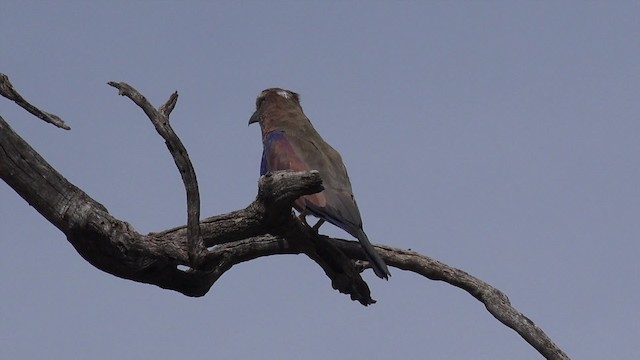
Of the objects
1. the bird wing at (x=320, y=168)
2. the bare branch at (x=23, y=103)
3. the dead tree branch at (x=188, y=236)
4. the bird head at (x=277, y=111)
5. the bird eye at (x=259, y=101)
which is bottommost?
the dead tree branch at (x=188, y=236)

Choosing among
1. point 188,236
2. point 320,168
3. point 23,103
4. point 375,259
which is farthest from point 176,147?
point 320,168

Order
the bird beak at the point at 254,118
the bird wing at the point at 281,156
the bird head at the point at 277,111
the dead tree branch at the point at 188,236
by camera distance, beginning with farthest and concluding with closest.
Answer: the bird beak at the point at 254,118, the bird head at the point at 277,111, the bird wing at the point at 281,156, the dead tree branch at the point at 188,236

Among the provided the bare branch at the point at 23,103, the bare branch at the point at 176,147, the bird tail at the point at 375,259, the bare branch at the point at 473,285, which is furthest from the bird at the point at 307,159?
the bare branch at the point at 23,103

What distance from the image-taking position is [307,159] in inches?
234

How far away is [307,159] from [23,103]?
2020 millimetres

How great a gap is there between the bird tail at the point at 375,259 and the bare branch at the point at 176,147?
43.1 inches

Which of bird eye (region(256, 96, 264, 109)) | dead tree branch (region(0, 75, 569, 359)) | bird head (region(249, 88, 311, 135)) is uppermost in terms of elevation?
bird eye (region(256, 96, 264, 109))

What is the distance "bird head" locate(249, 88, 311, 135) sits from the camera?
652 centimetres

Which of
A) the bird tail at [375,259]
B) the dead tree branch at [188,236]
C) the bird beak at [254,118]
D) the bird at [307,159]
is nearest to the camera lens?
the dead tree branch at [188,236]

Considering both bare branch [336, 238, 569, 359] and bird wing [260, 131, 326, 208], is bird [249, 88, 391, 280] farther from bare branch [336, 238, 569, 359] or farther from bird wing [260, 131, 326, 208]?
bare branch [336, 238, 569, 359]

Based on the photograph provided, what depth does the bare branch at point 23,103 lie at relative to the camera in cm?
431

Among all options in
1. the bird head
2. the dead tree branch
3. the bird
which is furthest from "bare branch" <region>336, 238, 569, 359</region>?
the bird head

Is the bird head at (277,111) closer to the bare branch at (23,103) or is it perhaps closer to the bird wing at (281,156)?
the bird wing at (281,156)

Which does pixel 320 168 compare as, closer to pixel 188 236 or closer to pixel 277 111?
pixel 277 111
